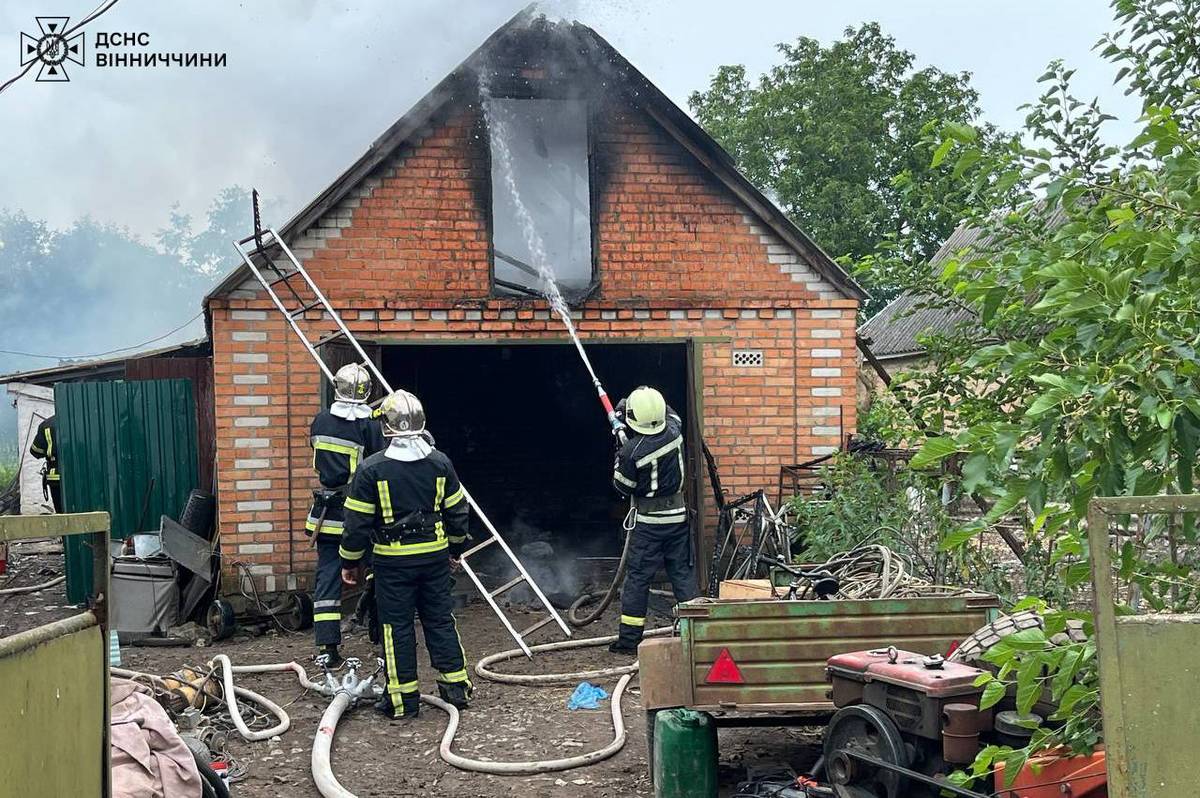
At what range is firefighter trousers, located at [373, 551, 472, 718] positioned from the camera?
6.89 meters

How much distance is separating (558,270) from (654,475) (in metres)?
2.82

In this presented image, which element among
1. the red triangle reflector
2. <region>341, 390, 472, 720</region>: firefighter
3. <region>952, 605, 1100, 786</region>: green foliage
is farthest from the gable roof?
<region>952, 605, 1100, 786</region>: green foliage

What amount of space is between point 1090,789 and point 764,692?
188 centimetres

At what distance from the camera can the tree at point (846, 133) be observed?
34.2 metres

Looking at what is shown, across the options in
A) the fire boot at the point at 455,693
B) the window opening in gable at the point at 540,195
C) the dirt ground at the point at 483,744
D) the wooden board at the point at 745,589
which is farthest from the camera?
the window opening in gable at the point at 540,195

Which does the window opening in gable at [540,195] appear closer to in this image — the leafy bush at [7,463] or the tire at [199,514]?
the tire at [199,514]

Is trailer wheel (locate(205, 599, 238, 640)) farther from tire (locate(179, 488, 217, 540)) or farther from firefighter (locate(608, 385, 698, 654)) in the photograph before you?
firefighter (locate(608, 385, 698, 654))

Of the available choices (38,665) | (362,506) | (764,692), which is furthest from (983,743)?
(362,506)

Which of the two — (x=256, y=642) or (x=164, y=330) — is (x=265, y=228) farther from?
(x=164, y=330)

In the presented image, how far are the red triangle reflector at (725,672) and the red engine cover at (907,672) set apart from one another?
1.54 feet

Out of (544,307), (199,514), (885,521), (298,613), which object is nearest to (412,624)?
(298,613)

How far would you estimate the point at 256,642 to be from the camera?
9320 millimetres

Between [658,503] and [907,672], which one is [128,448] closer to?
[658,503]

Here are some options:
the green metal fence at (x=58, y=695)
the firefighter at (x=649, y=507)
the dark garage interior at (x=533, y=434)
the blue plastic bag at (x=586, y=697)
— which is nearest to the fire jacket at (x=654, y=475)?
the firefighter at (x=649, y=507)
